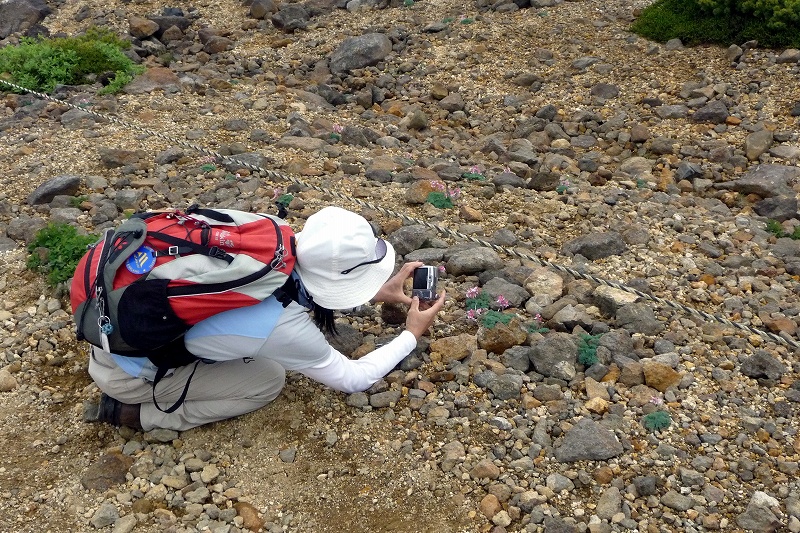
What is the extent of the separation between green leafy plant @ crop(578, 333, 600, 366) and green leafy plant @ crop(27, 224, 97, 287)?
3.68 metres

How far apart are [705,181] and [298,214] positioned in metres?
4.31

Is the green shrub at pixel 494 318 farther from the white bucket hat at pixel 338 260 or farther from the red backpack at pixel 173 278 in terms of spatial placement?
the red backpack at pixel 173 278

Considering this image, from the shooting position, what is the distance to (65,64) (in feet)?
33.9

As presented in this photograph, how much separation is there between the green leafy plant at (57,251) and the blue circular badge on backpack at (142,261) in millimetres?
2249

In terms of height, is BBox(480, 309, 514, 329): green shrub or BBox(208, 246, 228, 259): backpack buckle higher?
BBox(208, 246, 228, 259): backpack buckle

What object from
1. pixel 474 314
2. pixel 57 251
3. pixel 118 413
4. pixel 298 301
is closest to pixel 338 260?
pixel 298 301

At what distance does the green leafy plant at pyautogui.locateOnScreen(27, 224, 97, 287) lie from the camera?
5.88m

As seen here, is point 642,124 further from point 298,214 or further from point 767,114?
point 298,214

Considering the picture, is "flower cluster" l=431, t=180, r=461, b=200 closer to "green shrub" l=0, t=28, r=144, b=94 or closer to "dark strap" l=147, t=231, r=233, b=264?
"dark strap" l=147, t=231, r=233, b=264

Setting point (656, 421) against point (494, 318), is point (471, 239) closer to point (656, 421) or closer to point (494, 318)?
point (494, 318)

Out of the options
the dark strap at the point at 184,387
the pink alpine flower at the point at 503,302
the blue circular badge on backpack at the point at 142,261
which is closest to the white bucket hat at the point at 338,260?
the blue circular badge on backpack at the point at 142,261

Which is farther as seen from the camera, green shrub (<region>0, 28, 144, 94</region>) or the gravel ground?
green shrub (<region>0, 28, 144, 94</region>)

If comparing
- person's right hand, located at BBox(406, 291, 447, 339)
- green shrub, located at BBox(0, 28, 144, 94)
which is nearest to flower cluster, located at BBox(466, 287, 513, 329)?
person's right hand, located at BBox(406, 291, 447, 339)

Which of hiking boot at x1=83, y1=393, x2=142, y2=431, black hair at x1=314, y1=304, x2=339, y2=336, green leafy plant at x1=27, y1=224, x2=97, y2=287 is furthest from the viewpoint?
green leafy plant at x1=27, y1=224, x2=97, y2=287
